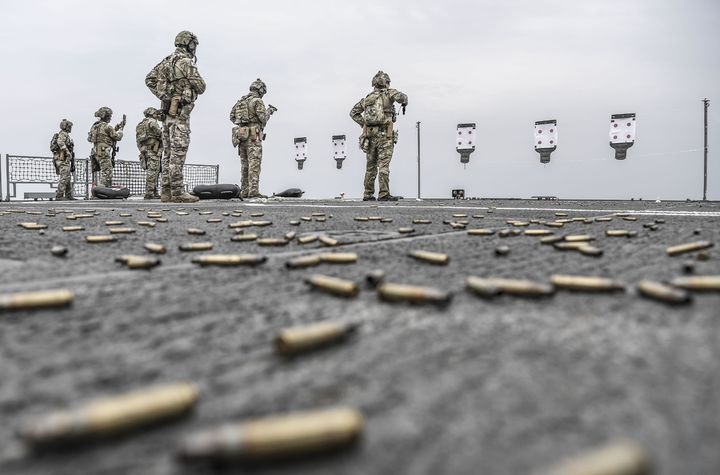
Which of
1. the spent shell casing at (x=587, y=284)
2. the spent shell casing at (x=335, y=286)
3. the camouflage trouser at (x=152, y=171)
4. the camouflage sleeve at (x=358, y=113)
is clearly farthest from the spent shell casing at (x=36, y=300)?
the camouflage trouser at (x=152, y=171)

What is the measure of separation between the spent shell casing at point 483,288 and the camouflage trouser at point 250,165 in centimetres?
1209

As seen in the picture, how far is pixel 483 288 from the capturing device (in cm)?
147

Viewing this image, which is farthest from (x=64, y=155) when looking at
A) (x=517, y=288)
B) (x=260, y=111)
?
(x=517, y=288)

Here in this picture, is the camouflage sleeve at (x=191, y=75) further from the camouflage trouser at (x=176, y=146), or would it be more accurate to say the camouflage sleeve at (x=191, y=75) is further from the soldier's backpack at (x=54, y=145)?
the soldier's backpack at (x=54, y=145)

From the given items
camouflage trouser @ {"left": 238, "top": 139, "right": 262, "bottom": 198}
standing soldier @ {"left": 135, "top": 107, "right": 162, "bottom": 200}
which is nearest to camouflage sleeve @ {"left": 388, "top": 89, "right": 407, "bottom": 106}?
camouflage trouser @ {"left": 238, "top": 139, "right": 262, "bottom": 198}

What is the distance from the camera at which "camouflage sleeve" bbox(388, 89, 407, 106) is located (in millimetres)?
11578

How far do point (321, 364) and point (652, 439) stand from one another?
551mm

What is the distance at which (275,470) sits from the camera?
65 cm

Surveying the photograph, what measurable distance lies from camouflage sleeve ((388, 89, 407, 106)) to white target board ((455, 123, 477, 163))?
10.2 meters

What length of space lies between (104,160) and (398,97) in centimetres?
1109

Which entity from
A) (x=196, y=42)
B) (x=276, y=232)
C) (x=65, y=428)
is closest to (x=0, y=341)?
(x=65, y=428)

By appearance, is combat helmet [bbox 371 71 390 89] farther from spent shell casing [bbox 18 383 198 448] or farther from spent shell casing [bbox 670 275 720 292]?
spent shell casing [bbox 18 383 198 448]

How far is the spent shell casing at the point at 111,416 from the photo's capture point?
69 centimetres

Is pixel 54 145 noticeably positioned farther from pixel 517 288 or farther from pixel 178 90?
pixel 517 288
